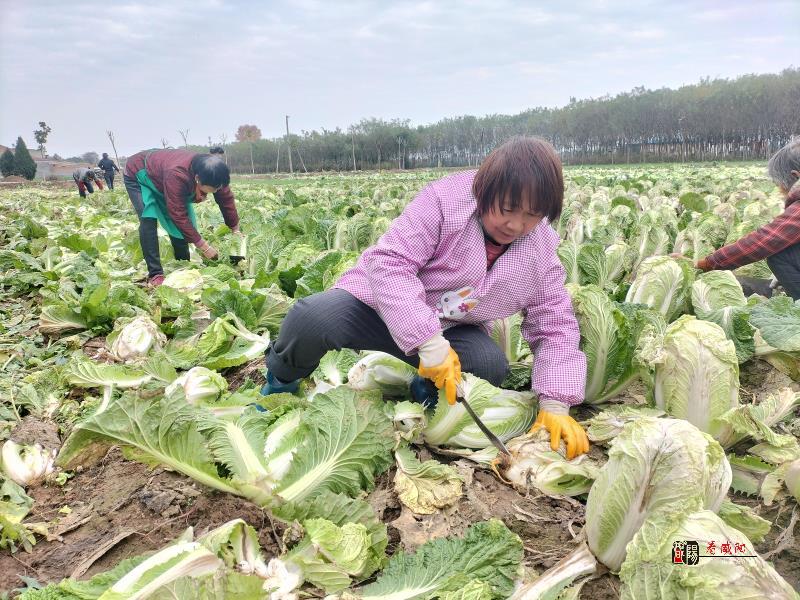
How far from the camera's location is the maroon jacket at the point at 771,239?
14.5 feet

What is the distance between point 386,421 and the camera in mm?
2576

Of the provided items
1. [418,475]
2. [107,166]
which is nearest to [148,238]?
[418,475]

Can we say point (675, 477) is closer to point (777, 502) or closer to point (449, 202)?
point (777, 502)

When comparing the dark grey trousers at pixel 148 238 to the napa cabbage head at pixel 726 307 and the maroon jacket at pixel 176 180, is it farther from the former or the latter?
the napa cabbage head at pixel 726 307

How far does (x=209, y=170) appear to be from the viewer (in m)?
6.14

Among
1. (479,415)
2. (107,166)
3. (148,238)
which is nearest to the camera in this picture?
(479,415)

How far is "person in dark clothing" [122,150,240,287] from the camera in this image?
20.5 feet

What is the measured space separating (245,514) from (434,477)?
0.82 metres

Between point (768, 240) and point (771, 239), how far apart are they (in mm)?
21

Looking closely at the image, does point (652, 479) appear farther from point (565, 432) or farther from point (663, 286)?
point (663, 286)

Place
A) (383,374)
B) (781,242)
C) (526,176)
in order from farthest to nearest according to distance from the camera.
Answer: (781,242) → (383,374) → (526,176)

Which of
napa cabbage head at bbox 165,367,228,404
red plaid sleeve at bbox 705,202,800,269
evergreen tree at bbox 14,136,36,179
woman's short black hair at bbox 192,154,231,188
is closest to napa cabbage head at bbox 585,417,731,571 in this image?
napa cabbage head at bbox 165,367,228,404

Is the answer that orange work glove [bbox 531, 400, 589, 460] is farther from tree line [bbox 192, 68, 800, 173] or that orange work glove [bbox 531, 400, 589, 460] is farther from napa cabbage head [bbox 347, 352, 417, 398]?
tree line [bbox 192, 68, 800, 173]

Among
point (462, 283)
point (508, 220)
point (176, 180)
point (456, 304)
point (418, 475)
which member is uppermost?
point (176, 180)
